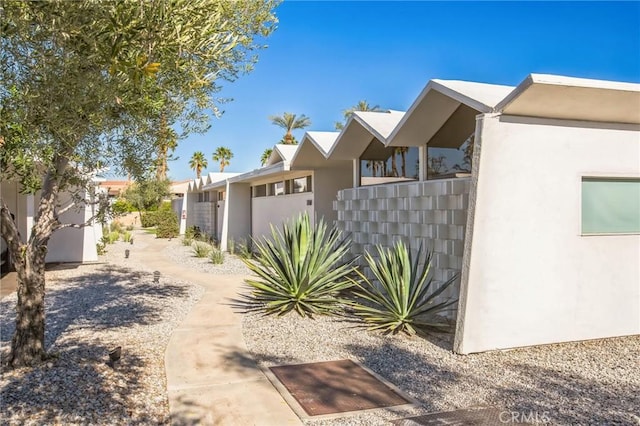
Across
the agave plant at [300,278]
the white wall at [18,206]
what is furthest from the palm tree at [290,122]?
the agave plant at [300,278]

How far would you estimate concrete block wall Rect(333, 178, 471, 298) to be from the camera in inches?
321

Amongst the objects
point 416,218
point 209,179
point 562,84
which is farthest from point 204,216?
point 562,84

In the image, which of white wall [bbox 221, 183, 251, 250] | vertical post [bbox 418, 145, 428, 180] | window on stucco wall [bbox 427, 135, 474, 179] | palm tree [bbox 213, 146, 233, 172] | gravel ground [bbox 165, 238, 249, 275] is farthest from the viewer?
palm tree [bbox 213, 146, 233, 172]

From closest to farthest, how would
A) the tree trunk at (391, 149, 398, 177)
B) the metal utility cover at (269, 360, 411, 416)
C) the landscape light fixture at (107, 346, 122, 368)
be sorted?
the metal utility cover at (269, 360, 411, 416)
the landscape light fixture at (107, 346, 122, 368)
the tree trunk at (391, 149, 398, 177)

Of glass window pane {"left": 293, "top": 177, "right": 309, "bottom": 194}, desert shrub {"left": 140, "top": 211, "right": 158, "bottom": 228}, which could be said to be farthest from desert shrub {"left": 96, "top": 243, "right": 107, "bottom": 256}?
desert shrub {"left": 140, "top": 211, "right": 158, "bottom": 228}

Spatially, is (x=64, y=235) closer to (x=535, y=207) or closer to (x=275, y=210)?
(x=275, y=210)

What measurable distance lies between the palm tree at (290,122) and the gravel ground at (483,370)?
35421mm

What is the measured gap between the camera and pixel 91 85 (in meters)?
4.07

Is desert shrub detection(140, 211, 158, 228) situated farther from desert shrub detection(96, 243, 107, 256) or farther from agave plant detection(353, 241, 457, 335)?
agave plant detection(353, 241, 457, 335)

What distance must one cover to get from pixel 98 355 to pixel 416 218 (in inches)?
230

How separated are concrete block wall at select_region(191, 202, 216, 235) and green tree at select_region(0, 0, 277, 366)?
73.8 ft

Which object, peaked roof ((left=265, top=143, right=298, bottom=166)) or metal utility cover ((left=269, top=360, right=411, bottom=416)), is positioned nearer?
metal utility cover ((left=269, top=360, right=411, bottom=416))

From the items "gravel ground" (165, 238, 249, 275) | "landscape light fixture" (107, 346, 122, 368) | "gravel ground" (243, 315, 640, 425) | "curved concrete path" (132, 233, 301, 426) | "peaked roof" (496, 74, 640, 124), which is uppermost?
"peaked roof" (496, 74, 640, 124)

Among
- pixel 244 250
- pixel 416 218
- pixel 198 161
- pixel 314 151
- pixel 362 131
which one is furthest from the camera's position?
pixel 198 161
